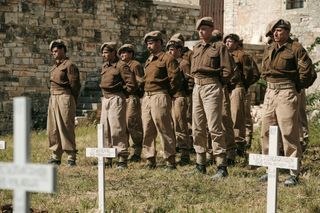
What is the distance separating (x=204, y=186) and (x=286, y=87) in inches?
56.9

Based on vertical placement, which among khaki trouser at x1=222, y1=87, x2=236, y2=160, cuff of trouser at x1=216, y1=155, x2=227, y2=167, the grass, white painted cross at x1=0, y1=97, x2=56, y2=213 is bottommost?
the grass

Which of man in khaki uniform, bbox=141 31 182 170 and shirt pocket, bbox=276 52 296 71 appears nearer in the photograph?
shirt pocket, bbox=276 52 296 71

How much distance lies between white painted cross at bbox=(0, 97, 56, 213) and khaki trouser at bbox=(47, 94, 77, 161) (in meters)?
5.27

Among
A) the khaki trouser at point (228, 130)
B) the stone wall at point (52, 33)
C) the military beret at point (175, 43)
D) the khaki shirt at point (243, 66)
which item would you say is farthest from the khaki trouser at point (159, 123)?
the stone wall at point (52, 33)

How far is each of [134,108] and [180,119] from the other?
75 centimetres

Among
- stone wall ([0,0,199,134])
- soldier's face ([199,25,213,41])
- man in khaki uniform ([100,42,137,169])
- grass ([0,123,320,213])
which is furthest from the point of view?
stone wall ([0,0,199,134])

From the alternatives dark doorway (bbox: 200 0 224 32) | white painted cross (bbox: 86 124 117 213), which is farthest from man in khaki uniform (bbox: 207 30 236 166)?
dark doorway (bbox: 200 0 224 32)

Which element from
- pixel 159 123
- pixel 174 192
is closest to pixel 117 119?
pixel 159 123

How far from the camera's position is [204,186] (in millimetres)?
6320

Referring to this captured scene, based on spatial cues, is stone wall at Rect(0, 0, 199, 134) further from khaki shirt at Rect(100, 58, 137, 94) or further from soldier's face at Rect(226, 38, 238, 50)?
soldier's face at Rect(226, 38, 238, 50)

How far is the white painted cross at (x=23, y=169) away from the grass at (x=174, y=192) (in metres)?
2.41

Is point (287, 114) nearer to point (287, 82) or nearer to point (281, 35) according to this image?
point (287, 82)

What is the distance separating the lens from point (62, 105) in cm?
832

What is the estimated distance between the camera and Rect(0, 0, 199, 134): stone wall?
13.4 m
